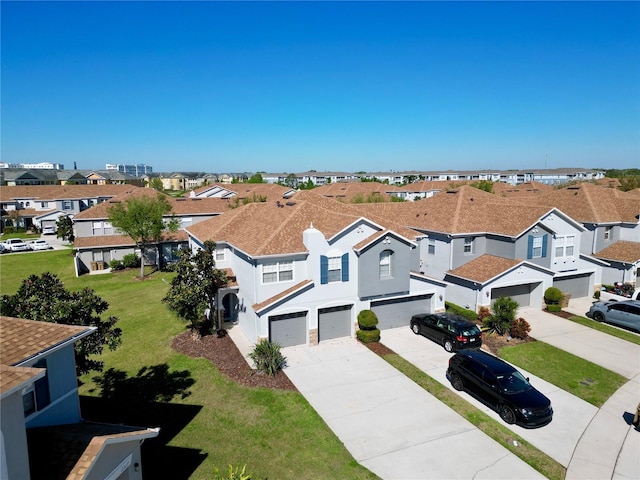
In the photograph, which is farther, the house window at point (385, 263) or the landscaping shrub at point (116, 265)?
the landscaping shrub at point (116, 265)

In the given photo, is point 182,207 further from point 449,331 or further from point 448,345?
point 448,345

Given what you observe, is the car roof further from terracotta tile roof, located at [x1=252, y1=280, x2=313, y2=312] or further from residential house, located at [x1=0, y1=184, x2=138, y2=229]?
residential house, located at [x1=0, y1=184, x2=138, y2=229]

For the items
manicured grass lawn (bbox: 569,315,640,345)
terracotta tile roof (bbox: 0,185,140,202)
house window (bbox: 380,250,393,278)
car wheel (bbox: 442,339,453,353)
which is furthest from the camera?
terracotta tile roof (bbox: 0,185,140,202)

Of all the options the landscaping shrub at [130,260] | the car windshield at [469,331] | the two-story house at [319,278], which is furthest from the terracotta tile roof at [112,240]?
the car windshield at [469,331]

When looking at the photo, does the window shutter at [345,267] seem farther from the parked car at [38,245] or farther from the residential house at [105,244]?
the parked car at [38,245]

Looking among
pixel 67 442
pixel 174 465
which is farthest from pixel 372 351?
pixel 67 442

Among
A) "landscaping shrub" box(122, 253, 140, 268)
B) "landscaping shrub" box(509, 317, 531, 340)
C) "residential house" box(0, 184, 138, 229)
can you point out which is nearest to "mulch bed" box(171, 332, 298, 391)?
"landscaping shrub" box(509, 317, 531, 340)
